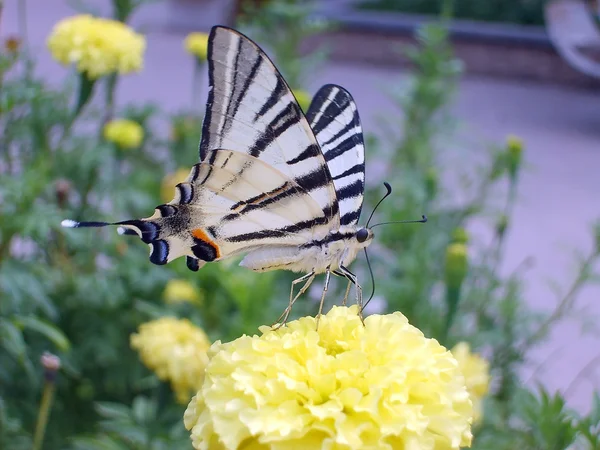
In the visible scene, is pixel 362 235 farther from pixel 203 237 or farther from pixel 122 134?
pixel 122 134

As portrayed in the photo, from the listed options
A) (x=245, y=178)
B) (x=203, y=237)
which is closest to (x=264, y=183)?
(x=245, y=178)

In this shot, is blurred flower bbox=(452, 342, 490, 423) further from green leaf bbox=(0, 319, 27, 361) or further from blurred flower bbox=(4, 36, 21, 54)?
blurred flower bbox=(4, 36, 21, 54)

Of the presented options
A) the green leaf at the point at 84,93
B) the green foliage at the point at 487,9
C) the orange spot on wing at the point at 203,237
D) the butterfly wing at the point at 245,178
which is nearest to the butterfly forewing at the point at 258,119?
the butterfly wing at the point at 245,178

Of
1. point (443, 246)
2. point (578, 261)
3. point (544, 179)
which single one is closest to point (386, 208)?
point (443, 246)

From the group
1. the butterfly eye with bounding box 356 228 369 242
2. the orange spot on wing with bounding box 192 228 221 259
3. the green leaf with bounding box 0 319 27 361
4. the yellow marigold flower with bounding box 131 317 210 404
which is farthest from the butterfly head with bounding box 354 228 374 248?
the green leaf with bounding box 0 319 27 361

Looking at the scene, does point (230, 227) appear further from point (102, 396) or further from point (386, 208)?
point (386, 208)

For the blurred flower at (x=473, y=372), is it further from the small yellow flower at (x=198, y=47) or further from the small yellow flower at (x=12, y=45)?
the small yellow flower at (x=198, y=47)
